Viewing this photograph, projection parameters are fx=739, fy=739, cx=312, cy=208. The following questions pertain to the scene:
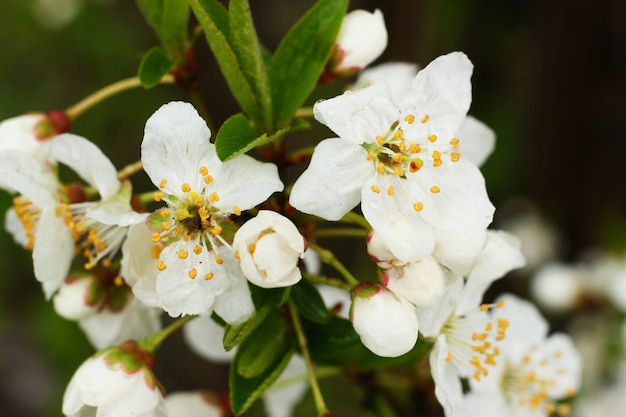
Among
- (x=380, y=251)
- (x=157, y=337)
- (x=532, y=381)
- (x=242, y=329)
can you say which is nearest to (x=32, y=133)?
(x=157, y=337)

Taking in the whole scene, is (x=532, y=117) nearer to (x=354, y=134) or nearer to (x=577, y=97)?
(x=577, y=97)

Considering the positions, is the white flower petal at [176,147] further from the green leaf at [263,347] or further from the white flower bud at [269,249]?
the green leaf at [263,347]

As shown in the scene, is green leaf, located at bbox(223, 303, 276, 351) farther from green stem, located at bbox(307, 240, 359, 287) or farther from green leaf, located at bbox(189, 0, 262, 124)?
green leaf, located at bbox(189, 0, 262, 124)

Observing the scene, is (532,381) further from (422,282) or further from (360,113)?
(360,113)

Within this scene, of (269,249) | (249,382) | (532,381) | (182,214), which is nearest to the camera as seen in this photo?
(269,249)

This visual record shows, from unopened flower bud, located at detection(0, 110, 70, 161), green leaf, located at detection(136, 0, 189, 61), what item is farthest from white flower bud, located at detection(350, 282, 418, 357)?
unopened flower bud, located at detection(0, 110, 70, 161)

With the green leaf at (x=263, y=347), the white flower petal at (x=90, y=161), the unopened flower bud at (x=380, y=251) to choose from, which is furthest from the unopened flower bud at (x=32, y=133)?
the unopened flower bud at (x=380, y=251)
